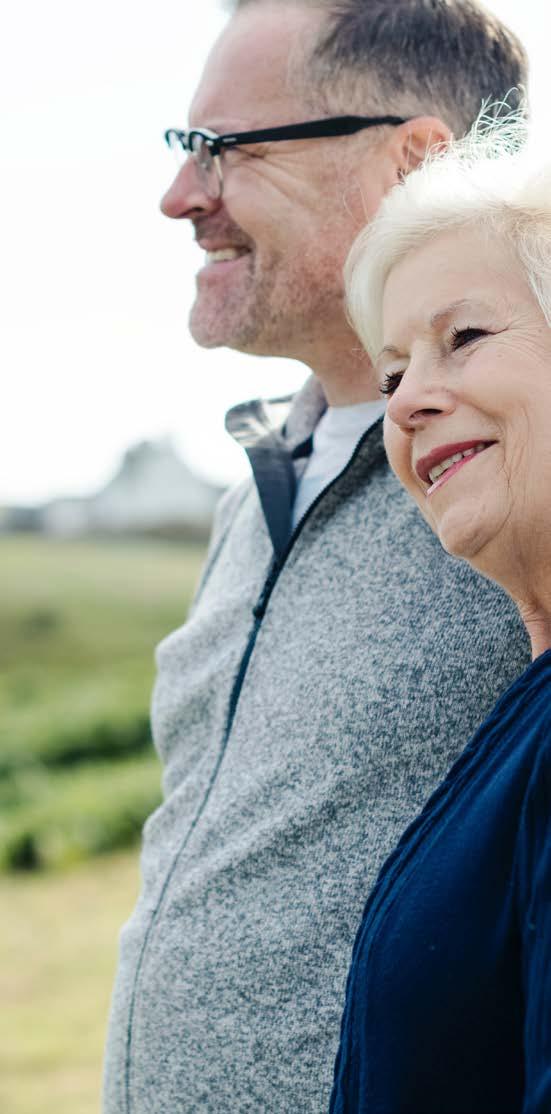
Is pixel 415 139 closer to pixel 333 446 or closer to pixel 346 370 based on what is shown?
pixel 346 370

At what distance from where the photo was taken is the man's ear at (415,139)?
2035mm

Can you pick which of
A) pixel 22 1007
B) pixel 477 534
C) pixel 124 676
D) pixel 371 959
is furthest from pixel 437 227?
pixel 124 676

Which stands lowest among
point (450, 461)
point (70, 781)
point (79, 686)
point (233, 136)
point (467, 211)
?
point (70, 781)

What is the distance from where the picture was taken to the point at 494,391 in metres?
1.26

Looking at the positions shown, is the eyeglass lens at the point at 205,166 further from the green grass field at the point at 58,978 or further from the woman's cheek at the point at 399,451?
the green grass field at the point at 58,978

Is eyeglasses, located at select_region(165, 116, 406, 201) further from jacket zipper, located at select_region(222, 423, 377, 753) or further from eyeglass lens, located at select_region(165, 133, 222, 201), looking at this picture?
jacket zipper, located at select_region(222, 423, 377, 753)

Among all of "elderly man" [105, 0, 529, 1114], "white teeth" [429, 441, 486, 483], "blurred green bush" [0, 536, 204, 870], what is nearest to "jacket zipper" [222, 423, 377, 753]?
"elderly man" [105, 0, 529, 1114]

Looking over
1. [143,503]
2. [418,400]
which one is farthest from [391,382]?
[143,503]

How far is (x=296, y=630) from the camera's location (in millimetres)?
1893

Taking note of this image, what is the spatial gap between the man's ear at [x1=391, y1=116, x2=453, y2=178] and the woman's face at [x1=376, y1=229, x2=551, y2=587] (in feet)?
2.40

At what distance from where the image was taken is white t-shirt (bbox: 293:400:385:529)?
2.14m

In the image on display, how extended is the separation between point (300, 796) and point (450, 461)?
62 cm

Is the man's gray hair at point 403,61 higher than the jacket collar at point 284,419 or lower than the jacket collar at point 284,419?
higher

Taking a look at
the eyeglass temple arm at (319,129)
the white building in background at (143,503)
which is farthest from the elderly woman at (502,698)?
the white building in background at (143,503)
